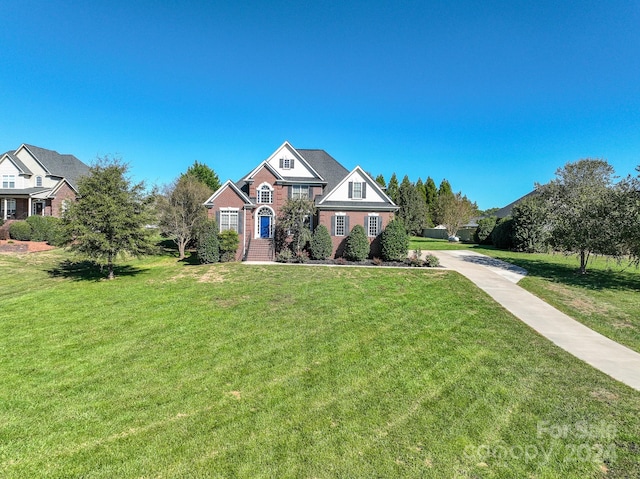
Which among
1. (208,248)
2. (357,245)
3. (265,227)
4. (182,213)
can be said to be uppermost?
(182,213)

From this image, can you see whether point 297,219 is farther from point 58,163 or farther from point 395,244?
point 58,163

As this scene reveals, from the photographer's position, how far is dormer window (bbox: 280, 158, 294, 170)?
84.4 feet

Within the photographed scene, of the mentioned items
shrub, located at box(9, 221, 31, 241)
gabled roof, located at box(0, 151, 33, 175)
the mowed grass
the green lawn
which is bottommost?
the mowed grass

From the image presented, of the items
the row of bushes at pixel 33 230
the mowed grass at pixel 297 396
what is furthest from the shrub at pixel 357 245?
the row of bushes at pixel 33 230

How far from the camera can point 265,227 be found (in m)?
24.8

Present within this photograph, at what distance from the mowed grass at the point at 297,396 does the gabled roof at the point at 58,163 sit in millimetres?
31235

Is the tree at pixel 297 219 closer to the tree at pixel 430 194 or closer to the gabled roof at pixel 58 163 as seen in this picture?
the gabled roof at pixel 58 163

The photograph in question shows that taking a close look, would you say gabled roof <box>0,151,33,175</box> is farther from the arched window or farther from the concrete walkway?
the concrete walkway

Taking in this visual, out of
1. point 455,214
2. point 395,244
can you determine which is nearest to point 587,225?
point 395,244

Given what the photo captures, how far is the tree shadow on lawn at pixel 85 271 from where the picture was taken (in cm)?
1616

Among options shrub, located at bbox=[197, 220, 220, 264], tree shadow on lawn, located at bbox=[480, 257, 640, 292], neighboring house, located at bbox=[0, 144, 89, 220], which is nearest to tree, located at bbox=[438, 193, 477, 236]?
tree shadow on lawn, located at bbox=[480, 257, 640, 292]

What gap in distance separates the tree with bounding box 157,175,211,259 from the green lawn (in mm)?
21883

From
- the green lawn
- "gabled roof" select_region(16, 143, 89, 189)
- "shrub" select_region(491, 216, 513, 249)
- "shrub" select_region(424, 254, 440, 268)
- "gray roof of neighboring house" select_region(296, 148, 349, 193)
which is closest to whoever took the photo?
the green lawn

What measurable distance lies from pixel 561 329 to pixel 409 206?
150 feet
